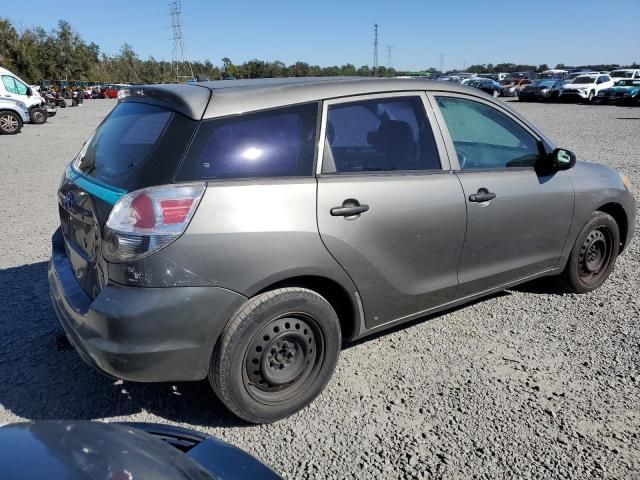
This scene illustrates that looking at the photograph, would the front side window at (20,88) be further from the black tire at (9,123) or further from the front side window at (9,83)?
the black tire at (9,123)

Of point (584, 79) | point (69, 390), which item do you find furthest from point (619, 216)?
point (584, 79)

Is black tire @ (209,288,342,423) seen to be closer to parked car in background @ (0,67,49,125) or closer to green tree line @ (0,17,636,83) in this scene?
parked car in background @ (0,67,49,125)

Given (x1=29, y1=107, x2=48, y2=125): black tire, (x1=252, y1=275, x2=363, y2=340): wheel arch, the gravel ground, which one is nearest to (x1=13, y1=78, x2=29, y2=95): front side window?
(x1=29, y1=107, x2=48, y2=125): black tire

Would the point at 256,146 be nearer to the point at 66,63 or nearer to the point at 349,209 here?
the point at 349,209

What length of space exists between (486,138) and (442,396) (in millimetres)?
2015

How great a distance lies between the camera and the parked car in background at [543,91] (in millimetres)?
36125

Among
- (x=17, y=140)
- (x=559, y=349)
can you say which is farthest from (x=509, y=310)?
(x=17, y=140)

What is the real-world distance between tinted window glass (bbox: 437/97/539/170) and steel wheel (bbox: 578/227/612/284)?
1.03 metres

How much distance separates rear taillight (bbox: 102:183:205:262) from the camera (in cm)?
238

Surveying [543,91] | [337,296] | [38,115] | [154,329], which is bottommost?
[543,91]

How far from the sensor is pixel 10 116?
61.0 feet

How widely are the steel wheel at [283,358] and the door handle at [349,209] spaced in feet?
1.90

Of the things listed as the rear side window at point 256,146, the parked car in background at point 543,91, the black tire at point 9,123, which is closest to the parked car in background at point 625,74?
the parked car in background at point 543,91

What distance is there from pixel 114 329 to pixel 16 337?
1.78m
